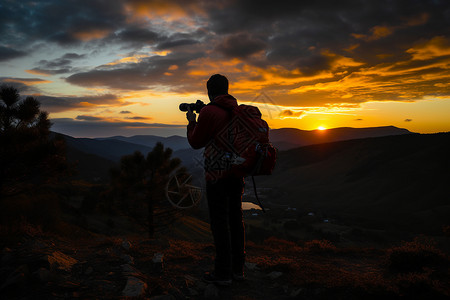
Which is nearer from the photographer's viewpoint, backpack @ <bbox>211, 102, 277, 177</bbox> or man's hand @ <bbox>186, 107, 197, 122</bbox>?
backpack @ <bbox>211, 102, 277, 177</bbox>

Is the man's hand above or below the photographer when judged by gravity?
above

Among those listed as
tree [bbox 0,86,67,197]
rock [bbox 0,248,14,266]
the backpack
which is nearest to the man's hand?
the backpack

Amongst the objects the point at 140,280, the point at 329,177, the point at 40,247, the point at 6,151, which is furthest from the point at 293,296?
the point at 329,177

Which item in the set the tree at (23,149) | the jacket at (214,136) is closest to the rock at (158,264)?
the jacket at (214,136)

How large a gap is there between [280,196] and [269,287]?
292 ft

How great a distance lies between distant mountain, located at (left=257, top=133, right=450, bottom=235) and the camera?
51562mm

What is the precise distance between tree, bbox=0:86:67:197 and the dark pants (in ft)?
29.6

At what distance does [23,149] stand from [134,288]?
8.87m

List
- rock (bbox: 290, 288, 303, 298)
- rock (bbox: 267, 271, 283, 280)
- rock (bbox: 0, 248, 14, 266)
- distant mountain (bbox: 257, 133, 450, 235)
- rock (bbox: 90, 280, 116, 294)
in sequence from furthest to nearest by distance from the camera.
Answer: distant mountain (bbox: 257, 133, 450, 235)
rock (bbox: 267, 271, 283, 280)
rock (bbox: 290, 288, 303, 298)
rock (bbox: 0, 248, 14, 266)
rock (bbox: 90, 280, 116, 294)

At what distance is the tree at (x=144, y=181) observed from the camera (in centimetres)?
1609

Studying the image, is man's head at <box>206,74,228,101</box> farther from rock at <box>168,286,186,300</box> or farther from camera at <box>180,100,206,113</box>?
rock at <box>168,286,186,300</box>

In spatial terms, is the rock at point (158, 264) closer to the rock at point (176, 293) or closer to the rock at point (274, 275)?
the rock at point (176, 293)

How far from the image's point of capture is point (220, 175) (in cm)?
312

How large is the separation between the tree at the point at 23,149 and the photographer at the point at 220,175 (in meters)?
8.69
